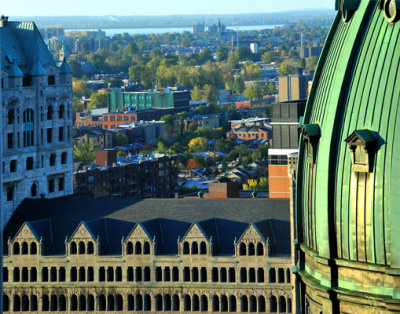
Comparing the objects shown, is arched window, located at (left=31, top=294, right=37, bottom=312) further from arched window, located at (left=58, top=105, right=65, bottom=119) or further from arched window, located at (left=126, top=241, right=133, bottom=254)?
arched window, located at (left=58, top=105, right=65, bottom=119)

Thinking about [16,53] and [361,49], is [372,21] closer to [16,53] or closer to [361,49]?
[361,49]

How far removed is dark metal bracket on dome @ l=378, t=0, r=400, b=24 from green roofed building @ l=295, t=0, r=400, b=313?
0.03 metres

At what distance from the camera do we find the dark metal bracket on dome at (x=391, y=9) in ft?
120

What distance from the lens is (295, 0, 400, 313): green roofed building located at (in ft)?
119

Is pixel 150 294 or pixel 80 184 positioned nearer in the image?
pixel 150 294

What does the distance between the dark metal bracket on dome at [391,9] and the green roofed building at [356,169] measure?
26 mm

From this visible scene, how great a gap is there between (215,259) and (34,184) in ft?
66.3

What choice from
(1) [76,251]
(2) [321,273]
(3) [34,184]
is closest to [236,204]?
(1) [76,251]

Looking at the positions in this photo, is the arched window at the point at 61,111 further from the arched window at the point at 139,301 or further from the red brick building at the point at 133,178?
the red brick building at the point at 133,178

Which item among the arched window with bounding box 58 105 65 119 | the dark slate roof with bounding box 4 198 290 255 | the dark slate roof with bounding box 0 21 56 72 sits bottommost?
the dark slate roof with bounding box 4 198 290 255

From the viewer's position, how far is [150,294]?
96.8m

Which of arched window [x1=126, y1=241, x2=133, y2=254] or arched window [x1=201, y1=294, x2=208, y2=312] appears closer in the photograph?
arched window [x1=201, y1=294, x2=208, y2=312]

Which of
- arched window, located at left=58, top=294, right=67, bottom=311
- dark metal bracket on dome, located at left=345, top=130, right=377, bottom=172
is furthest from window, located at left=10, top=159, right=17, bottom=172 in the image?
dark metal bracket on dome, located at left=345, top=130, right=377, bottom=172

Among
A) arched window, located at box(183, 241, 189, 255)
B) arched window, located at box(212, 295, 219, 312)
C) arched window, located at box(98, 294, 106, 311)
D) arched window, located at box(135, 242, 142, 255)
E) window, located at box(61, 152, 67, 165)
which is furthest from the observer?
window, located at box(61, 152, 67, 165)
